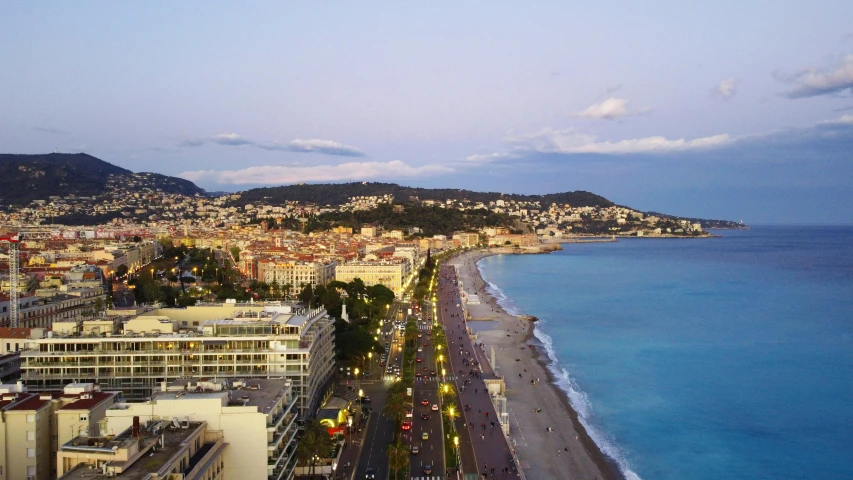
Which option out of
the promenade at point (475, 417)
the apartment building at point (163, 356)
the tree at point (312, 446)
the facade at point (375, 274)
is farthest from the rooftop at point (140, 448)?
the facade at point (375, 274)

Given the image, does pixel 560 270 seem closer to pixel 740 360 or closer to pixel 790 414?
pixel 740 360

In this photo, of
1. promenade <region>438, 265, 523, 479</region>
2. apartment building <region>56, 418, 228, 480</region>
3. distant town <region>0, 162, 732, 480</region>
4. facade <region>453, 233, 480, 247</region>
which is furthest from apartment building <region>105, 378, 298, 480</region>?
facade <region>453, 233, 480, 247</region>

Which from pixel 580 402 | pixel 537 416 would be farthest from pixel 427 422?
pixel 580 402

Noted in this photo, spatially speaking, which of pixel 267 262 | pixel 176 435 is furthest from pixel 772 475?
pixel 267 262

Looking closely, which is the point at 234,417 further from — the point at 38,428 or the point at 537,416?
the point at 537,416

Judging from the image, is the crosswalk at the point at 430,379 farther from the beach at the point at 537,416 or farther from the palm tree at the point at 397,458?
the palm tree at the point at 397,458
